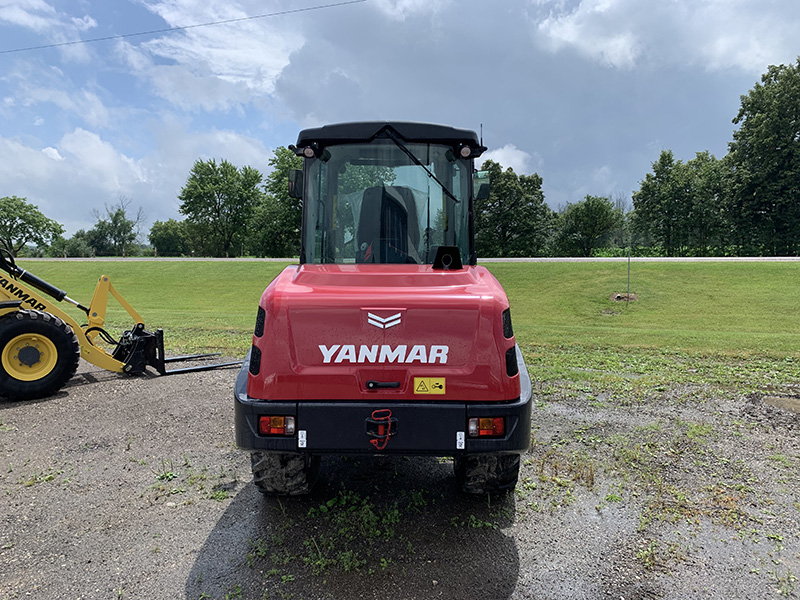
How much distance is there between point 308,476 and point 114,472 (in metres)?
1.88

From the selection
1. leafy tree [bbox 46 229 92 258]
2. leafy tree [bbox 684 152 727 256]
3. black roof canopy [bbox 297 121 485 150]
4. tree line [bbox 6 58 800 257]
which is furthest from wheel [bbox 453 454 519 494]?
leafy tree [bbox 46 229 92 258]

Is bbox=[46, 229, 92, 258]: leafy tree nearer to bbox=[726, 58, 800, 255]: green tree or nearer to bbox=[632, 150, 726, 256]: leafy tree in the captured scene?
bbox=[632, 150, 726, 256]: leafy tree

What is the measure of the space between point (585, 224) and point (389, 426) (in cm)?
5406

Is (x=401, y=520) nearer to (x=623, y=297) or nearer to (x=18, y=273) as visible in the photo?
(x=18, y=273)

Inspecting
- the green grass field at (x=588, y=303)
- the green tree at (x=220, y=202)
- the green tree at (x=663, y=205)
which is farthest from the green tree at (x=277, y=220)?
the green tree at (x=663, y=205)

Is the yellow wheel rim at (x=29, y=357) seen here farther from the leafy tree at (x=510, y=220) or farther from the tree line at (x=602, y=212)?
the leafy tree at (x=510, y=220)

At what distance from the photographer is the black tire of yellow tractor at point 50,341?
6484mm

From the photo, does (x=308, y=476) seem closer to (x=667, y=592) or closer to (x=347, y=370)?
(x=347, y=370)

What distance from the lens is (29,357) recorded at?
664 cm

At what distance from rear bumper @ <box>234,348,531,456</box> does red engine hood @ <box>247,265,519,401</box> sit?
0.05 meters

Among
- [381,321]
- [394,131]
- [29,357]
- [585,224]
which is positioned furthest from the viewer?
[585,224]

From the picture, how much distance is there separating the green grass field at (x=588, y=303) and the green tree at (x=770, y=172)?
69.2 ft

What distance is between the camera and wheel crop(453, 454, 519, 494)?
3.68 m

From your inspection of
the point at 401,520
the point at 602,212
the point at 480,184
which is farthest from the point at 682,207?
the point at 401,520
